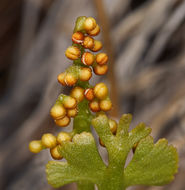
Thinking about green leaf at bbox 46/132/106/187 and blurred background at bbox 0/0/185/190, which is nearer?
green leaf at bbox 46/132/106/187

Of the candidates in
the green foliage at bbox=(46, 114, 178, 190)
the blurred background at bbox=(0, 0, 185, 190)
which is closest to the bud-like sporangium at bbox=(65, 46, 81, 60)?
the green foliage at bbox=(46, 114, 178, 190)

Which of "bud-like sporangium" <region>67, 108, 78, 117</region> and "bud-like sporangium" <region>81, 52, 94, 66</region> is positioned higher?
"bud-like sporangium" <region>81, 52, 94, 66</region>

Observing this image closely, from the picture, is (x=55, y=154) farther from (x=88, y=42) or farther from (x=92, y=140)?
(x=88, y=42)

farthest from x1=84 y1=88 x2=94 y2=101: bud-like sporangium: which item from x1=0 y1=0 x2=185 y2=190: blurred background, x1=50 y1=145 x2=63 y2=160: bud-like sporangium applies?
x1=0 y1=0 x2=185 y2=190: blurred background

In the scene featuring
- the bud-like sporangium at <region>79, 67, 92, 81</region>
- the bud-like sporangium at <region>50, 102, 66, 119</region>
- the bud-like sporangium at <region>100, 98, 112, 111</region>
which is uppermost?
the bud-like sporangium at <region>79, 67, 92, 81</region>

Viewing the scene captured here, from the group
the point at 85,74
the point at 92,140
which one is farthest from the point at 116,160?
the point at 85,74

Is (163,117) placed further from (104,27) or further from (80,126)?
(80,126)

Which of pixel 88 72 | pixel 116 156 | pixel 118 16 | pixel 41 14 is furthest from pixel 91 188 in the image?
pixel 41 14

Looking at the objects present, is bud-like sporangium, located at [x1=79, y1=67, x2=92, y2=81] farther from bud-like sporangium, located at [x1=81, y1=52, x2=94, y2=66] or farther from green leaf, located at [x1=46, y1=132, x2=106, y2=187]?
green leaf, located at [x1=46, y1=132, x2=106, y2=187]
